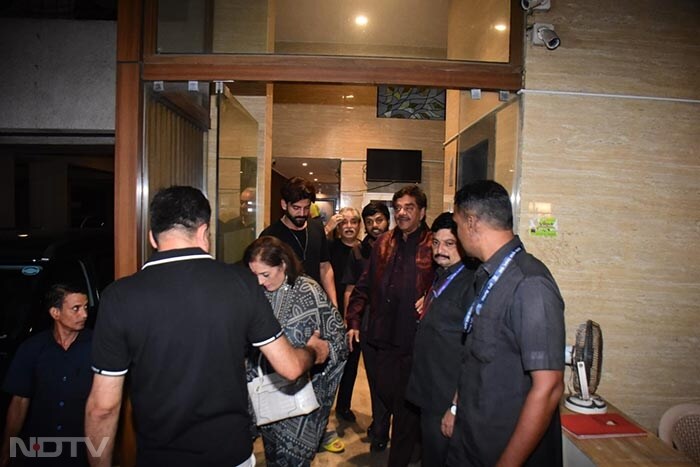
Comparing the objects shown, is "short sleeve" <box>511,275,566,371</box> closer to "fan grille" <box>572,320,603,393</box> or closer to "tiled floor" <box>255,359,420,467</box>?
"fan grille" <box>572,320,603,393</box>

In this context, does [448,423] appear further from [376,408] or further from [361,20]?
[361,20]

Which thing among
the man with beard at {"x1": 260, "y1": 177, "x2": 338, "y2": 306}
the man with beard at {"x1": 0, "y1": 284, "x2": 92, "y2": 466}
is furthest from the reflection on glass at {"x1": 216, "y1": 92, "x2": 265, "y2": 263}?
the man with beard at {"x1": 0, "y1": 284, "x2": 92, "y2": 466}

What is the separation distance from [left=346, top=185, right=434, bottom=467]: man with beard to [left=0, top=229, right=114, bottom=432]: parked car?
6.44 feet

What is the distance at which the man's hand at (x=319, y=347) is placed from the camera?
192 cm

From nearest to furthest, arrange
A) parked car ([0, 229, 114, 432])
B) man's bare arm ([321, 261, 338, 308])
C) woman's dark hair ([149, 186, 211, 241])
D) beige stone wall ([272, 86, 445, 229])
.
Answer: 1. woman's dark hair ([149, 186, 211, 241])
2. parked car ([0, 229, 114, 432])
3. man's bare arm ([321, 261, 338, 308])
4. beige stone wall ([272, 86, 445, 229])

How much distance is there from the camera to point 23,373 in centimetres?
210

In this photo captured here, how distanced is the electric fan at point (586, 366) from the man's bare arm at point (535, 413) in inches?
36.8

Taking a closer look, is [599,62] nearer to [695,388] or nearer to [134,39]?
[695,388]

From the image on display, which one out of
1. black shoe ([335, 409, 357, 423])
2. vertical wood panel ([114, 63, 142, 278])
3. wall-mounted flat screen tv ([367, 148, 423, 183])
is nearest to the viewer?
vertical wood panel ([114, 63, 142, 278])

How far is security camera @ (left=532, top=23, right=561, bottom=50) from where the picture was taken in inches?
103

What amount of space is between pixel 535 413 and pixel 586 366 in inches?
42.1

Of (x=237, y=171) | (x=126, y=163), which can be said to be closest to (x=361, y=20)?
(x=237, y=171)

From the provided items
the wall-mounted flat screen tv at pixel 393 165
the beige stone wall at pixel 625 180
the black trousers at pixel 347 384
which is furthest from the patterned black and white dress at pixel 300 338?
the wall-mounted flat screen tv at pixel 393 165

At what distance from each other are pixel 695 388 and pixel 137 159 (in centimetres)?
389
